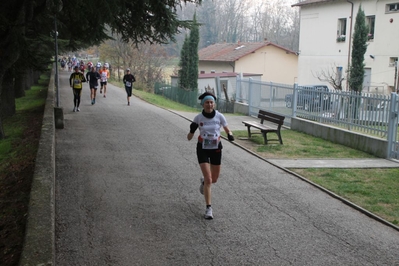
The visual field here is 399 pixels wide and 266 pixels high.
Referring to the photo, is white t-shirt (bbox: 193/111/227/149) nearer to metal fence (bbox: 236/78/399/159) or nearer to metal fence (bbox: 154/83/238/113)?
metal fence (bbox: 236/78/399/159)

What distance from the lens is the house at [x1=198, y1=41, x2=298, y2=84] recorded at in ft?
158

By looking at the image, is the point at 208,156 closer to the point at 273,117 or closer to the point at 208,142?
A: the point at 208,142

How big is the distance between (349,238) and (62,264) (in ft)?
11.7

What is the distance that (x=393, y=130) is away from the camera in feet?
38.8

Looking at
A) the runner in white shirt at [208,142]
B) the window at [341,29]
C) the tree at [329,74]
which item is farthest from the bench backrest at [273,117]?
the window at [341,29]

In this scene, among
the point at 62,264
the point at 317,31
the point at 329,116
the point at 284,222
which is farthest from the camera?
the point at 317,31

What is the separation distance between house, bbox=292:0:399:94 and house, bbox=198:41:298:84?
9441 millimetres

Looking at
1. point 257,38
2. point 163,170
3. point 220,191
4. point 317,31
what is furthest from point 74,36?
point 257,38

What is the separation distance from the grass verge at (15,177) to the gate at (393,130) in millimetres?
8240

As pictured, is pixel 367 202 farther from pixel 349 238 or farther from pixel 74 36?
pixel 74 36

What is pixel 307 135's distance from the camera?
15641 millimetres

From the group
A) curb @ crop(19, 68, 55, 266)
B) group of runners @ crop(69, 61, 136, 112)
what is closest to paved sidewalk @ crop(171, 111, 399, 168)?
curb @ crop(19, 68, 55, 266)

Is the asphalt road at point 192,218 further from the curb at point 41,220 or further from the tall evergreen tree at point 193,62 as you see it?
the tall evergreen tree at point 193,62

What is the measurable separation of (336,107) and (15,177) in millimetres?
9258
